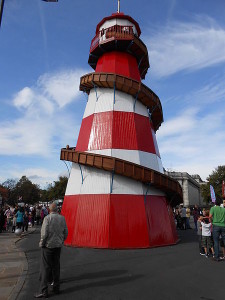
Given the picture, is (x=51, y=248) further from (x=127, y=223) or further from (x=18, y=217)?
(x=18, y=217)

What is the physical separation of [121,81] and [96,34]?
5.86 m

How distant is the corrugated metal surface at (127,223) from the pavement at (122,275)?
74 centimetres

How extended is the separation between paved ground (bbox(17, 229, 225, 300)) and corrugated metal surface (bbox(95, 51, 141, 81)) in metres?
10.6

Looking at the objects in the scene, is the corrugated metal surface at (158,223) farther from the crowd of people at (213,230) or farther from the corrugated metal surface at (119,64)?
the corrugated metal surface at (119,64)

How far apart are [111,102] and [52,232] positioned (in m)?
9.89

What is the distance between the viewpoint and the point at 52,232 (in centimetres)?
629

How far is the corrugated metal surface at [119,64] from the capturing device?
1619 cm

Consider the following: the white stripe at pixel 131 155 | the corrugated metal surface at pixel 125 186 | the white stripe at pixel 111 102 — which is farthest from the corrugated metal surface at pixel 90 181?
the white stripe at pixel 111 102

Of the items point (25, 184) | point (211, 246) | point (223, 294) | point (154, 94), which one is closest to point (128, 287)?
point (223, 294)

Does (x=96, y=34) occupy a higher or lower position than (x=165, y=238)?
higher

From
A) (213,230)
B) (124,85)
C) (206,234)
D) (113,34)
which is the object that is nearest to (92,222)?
(206,234)

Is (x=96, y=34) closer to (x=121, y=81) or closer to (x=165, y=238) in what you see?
(x=121, y=81)

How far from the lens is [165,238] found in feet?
43.5

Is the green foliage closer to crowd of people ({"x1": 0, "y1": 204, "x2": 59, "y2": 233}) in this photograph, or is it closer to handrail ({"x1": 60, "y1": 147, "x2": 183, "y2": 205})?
crowd of people ({"x1": 0, "y1": 204, "x2": 59, "y2": 233})
